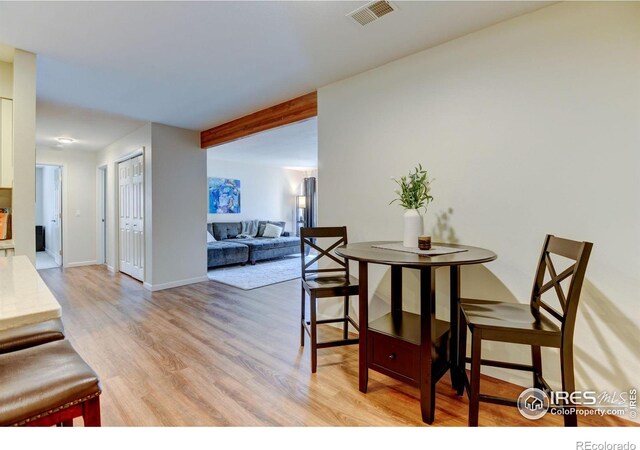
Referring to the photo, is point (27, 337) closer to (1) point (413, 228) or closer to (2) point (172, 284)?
(1) point (413, 228)

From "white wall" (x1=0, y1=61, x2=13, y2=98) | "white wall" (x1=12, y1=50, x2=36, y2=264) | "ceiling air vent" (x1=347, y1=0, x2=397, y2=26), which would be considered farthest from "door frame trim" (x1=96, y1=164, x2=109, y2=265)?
"ceiling air vent" (x1=347, y1=0, x2=397, y2=26)

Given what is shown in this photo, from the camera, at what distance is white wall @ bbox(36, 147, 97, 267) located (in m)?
5.96

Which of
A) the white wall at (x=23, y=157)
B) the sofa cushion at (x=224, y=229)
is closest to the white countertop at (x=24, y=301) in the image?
the white wall at (x=23, y=157)

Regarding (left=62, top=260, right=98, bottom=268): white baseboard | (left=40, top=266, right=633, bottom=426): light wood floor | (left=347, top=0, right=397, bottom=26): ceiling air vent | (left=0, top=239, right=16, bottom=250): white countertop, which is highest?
(left=347, top=0, right=397, bottom=26): ceiling air vent

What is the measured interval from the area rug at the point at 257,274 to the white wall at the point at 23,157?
8.26 feet

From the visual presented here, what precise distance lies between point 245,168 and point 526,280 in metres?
6.92

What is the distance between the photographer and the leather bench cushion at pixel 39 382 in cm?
87

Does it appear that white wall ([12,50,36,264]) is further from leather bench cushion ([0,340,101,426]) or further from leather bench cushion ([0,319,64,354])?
leather bench cushion ([0,340,101,426])

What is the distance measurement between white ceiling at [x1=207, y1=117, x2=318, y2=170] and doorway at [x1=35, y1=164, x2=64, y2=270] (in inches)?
123
